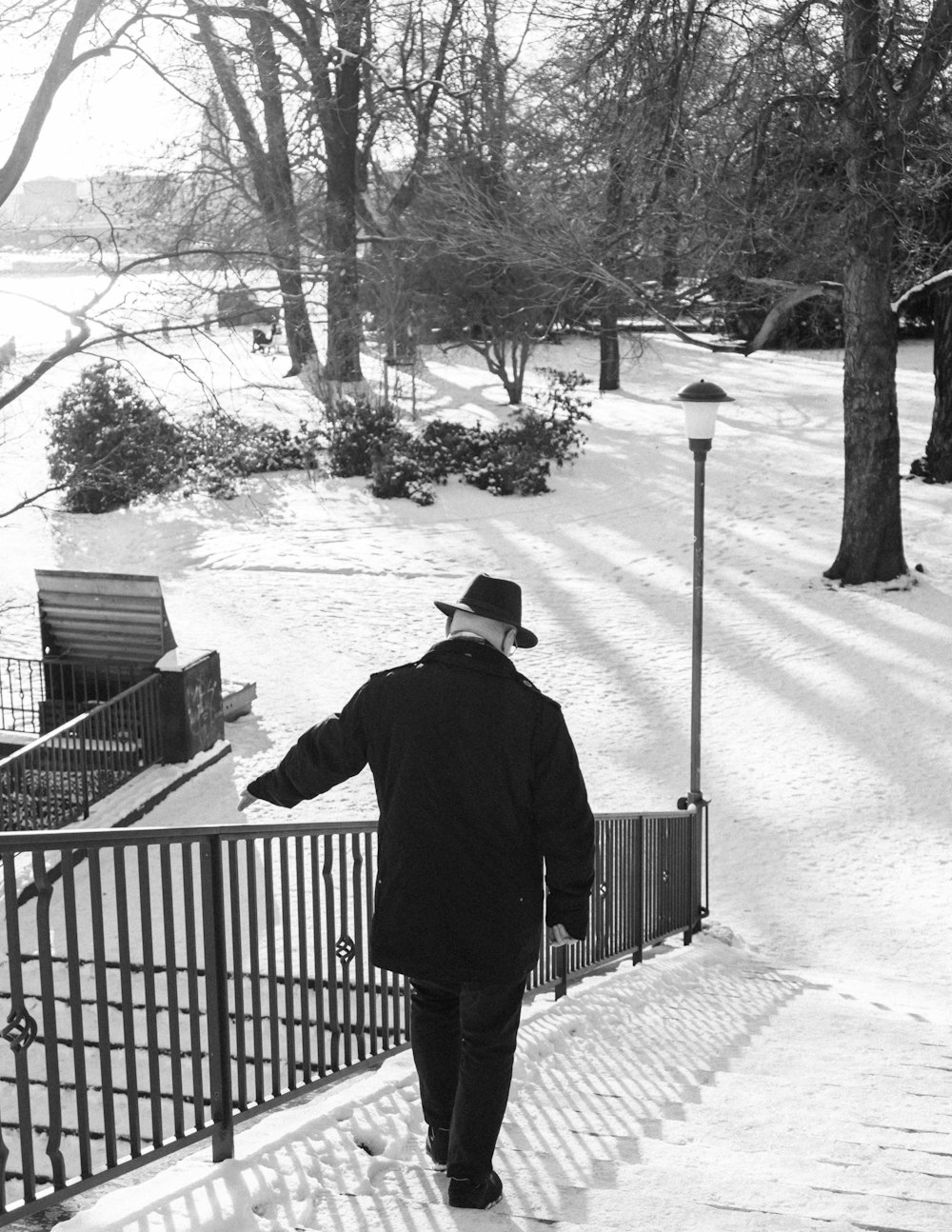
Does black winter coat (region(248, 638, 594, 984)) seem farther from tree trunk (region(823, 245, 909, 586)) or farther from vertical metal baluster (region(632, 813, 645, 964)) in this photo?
tree trunk (region(823, 245, 909, 586))

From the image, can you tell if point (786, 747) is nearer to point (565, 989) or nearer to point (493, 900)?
point (565, 989)

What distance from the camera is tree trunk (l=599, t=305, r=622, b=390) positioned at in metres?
28.1

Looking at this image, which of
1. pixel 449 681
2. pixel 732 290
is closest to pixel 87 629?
pixel 449 681

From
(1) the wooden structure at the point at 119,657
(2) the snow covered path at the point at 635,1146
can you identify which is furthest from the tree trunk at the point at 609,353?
(2) the snow covered path at the point at 635,1146

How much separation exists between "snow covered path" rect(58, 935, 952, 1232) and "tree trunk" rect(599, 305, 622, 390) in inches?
905

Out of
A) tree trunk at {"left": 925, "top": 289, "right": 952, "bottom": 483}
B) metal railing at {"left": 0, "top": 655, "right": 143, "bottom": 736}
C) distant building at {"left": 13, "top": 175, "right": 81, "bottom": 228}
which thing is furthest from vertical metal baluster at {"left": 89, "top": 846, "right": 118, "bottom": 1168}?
tree trunk at {"left": 925, "top": 289, "right": 952, "bottom": 483}

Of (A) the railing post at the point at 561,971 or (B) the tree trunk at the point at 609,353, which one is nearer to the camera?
(A) the railing post at the point at 561,971

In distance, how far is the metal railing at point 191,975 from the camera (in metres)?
3.35

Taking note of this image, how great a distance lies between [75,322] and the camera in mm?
13461

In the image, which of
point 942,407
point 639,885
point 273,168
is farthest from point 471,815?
point 273,168

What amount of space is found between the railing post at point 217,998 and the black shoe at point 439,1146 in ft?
1.79

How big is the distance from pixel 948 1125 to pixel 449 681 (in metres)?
2.37

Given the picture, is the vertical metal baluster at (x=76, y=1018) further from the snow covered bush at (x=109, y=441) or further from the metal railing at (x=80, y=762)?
the snow covered bush at (x=109, y=441)

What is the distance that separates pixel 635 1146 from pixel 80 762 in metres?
7.62
